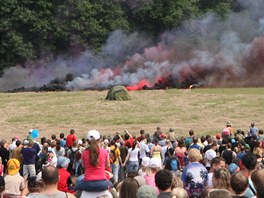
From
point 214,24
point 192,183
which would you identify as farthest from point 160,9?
point 192,183

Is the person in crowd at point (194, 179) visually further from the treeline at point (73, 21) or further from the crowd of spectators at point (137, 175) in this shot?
the treeline at point (73, 21)

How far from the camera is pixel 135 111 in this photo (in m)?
35.2

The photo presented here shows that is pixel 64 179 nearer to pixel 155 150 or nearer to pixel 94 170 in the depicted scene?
pixel 94 170

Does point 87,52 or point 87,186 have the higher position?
point 87,52

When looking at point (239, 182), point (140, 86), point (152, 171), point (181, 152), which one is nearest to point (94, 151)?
point (152, 171)

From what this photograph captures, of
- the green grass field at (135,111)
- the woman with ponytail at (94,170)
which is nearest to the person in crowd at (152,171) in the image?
the woman with ponytail at (94,170)

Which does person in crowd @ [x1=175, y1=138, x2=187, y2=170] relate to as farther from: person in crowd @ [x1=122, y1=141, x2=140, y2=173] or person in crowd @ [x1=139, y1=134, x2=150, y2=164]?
person in crowd @ [x1=122, y1=141, x2=140, y2=173]

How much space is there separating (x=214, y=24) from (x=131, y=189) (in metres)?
45.7

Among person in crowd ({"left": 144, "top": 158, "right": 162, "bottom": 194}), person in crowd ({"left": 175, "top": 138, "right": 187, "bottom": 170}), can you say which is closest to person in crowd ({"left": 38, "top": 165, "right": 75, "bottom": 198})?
person in crowd ({"left": 144, "top": 158, "right": 162, "bottom": 194})

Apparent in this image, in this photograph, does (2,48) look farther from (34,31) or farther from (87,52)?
(87,52)

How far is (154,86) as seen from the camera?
4766cm

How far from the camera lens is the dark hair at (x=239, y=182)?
897 centimetres

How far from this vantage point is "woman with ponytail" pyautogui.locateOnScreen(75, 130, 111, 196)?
32.7ft

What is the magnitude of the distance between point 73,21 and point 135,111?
2496 centimetres
